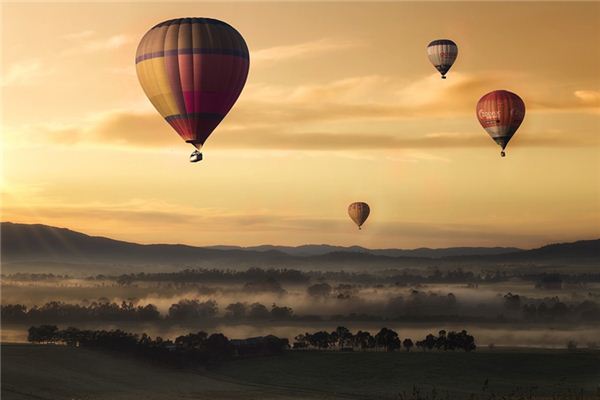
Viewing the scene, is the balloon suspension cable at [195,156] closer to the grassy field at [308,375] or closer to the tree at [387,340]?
the grassy field at [308,375]

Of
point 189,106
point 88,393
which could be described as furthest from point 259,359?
point 189,106

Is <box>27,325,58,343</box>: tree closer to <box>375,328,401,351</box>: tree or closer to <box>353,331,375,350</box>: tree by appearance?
<box>353,331,375,350</box>: tree

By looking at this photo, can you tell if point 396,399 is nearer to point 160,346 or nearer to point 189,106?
point 189,106

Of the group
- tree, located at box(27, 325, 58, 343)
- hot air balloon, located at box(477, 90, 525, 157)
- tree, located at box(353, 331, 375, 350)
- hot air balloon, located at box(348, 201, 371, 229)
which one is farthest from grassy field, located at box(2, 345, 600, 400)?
tree, located at box(27, 325, 58, 343)

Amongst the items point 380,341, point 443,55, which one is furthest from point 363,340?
point 443,55

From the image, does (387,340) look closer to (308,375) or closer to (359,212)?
(359,212)

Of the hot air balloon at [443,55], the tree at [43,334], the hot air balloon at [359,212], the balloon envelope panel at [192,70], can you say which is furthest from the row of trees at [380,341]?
the balloon envelope panel at [192,70]
